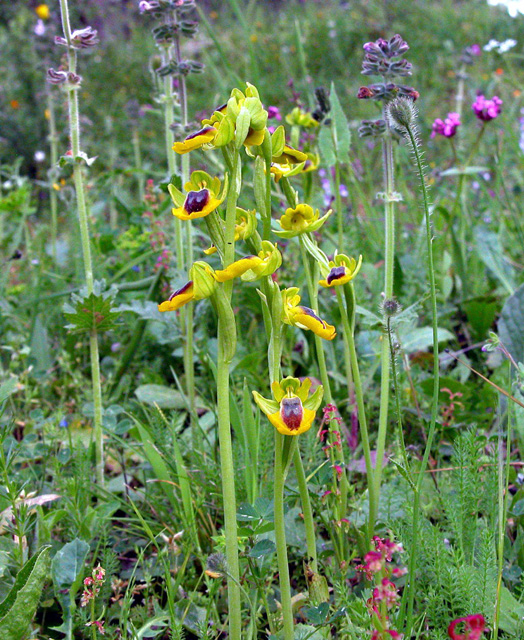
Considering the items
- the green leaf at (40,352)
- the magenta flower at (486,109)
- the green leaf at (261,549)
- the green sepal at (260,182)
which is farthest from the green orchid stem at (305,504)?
the magenta flower at (486,109)

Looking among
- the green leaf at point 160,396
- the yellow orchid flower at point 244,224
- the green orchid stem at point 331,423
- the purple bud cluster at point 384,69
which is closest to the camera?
the yellow orchid flower at point 244,224

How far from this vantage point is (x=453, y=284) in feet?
8.13

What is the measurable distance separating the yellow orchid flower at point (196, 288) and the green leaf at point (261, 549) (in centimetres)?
46

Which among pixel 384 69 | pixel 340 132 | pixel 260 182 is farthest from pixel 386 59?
pixel 260 182

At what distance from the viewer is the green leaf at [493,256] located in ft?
7.29

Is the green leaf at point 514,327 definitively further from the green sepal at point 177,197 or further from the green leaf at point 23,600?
the green leaf at point 23,600

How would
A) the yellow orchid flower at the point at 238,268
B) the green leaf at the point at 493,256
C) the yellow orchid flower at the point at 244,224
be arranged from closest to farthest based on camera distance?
the yellow orchid flower at the point at 238,268, the yellow orchid flower at the point at 244,224, the green leaf at the point at 493,256

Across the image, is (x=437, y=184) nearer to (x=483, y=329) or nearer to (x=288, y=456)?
(x=483, y=329)

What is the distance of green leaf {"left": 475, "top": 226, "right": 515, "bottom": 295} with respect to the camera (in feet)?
7.29

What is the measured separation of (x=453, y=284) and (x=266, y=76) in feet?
15.7

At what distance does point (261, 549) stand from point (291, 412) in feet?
1.04

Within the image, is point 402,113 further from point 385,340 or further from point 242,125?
point 385,340

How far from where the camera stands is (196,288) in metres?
0.88

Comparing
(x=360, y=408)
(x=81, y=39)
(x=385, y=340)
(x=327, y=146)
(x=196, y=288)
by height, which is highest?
(x=81, y=39)
